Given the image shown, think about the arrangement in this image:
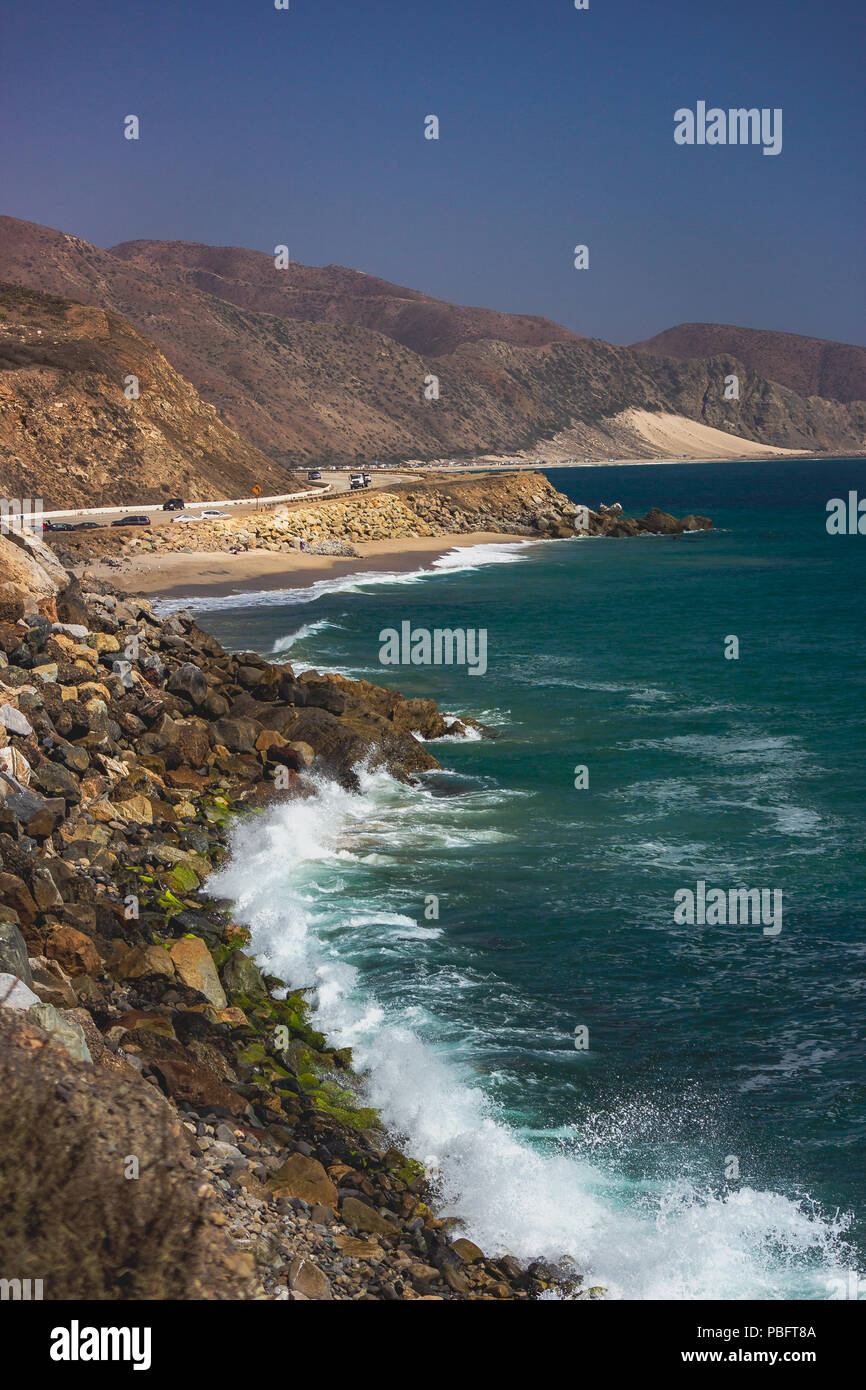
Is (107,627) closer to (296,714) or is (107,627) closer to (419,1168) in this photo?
(296,714)

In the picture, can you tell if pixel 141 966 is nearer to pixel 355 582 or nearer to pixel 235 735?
pixel 235 735

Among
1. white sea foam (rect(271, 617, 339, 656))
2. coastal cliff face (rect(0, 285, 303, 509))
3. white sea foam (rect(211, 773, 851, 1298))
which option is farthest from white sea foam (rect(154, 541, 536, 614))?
white sea foam (rect(211, 773, 851, 1298))

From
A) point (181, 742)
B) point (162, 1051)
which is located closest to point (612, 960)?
point (162, 1051)

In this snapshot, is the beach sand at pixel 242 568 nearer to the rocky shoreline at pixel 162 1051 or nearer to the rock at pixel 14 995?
the rocky shoreline at pixel 162 1051

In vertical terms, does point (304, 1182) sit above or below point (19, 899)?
below

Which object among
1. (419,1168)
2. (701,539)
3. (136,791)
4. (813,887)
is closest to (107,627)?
(136,791)
